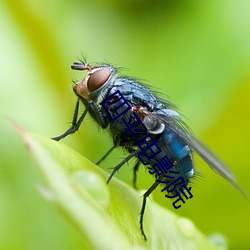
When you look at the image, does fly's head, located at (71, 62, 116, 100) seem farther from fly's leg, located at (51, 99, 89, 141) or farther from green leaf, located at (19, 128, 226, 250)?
green leaf, located at (19, 128, 226, 250)

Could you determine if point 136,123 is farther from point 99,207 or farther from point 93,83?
point 99,207

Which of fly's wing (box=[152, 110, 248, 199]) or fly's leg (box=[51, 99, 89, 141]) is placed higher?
fly's wing (box=[152, 110, 248, 199])

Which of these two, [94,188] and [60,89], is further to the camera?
[60,89]

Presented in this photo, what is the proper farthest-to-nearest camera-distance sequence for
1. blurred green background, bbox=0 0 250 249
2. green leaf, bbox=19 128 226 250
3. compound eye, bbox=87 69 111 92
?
blurred green background, bbox=0 0 250 249 → compound eye, bbox=87 69 111 92 → green leaf, bbox=19 128 226 250

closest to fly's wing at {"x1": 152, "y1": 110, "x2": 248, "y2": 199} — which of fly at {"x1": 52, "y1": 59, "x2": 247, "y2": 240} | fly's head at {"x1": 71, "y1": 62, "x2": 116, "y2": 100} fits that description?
fly at {"x1": 52, "y1": 59, "x2": 247, "y2": 240}

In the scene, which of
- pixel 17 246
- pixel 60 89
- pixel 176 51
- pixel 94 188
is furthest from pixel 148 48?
pixel 94 188

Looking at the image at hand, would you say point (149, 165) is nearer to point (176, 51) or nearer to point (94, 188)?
point (94, 188)
